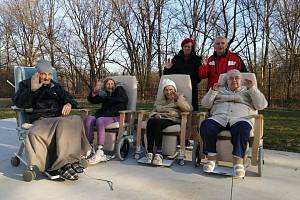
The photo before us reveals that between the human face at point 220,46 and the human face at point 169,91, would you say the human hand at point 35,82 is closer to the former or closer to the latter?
the human face at point 169,91

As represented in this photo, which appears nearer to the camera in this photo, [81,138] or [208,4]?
[81,138]

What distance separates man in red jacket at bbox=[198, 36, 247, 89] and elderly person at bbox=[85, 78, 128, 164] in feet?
3.70

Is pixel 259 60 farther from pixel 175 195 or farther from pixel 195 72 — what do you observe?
pixel 175 195

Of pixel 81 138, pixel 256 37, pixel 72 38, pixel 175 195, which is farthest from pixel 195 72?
pixel 72 38

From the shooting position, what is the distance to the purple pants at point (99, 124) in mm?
3981

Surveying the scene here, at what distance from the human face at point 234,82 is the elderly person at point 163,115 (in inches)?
21.5

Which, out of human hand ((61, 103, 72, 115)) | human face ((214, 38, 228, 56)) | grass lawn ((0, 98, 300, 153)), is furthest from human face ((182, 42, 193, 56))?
human hand ((61, 103, 72, 115))

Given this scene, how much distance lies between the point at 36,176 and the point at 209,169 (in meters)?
1.67

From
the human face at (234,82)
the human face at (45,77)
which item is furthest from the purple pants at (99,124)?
the human face at (234,82)

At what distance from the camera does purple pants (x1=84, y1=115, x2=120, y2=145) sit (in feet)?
13.1

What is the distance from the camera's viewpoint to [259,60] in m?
15.4

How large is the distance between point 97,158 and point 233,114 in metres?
1.54

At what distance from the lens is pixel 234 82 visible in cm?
373

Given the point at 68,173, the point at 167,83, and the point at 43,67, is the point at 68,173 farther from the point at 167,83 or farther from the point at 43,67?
the point at 167,83
